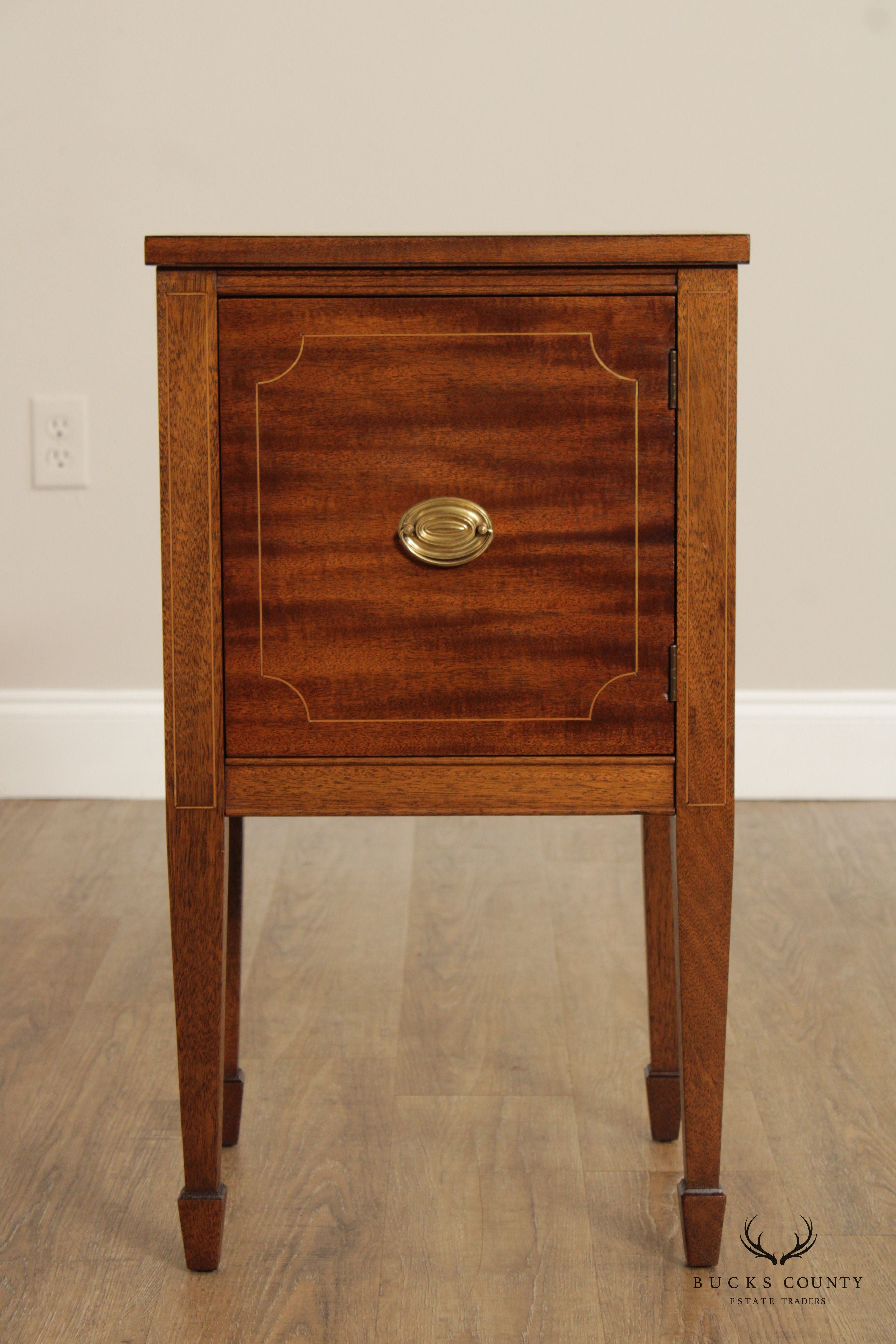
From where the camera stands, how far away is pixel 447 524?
2.47ft

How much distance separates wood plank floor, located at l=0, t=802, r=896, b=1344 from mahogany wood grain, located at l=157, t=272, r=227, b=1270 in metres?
0.10

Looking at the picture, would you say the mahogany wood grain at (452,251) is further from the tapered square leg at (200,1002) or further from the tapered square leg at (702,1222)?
the tapered square leg at (702,1222)

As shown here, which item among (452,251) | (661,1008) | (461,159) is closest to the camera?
(452,251)

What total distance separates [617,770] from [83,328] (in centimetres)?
133

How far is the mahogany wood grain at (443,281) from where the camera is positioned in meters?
0.74

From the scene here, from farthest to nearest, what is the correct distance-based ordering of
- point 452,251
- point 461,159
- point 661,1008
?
point 461,159, point 661,1008, point 452,251

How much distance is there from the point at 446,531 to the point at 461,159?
1221mm

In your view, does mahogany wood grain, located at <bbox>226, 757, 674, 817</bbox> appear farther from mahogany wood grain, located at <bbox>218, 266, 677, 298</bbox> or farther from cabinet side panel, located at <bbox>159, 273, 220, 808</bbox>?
mahogany wood grain, located at <bbox>218, 266, 677, 298</bbox>

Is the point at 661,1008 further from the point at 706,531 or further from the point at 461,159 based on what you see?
the point at 461,159

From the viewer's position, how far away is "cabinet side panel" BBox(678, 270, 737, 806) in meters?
0.74

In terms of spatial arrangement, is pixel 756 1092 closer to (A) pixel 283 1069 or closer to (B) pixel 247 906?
(A) pixel 283 1069

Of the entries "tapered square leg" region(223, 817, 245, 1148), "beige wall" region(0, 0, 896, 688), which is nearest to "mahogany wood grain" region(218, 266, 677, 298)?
"tapered square leg" region(223, 817, 245, 1148)

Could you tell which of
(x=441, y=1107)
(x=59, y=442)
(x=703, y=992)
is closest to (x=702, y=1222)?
(x=703, y=992)

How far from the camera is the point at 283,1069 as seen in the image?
1.11 meters
